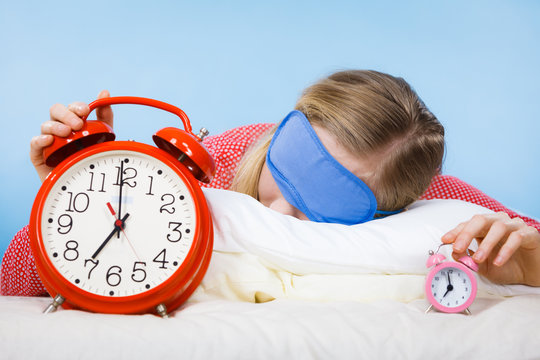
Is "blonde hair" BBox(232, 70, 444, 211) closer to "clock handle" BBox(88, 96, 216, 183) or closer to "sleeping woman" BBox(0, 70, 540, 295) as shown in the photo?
"sleeping woman" BBox(0, 70, 540, 295)

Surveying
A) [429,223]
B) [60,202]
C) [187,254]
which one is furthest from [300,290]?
[60,202]

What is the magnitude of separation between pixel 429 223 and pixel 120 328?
745 millimetres

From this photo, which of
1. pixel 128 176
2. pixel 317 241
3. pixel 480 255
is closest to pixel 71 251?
pixel 128 176

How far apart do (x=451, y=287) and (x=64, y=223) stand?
2.35ft

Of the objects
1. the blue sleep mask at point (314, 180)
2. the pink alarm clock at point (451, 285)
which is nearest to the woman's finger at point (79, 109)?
the blue sleep mask at point (314, 180)

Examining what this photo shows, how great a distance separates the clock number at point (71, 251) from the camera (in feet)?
2.64

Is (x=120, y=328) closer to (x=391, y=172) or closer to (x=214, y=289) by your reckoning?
(x=214, y=289)

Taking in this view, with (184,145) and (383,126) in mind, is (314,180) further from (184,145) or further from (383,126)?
(184,145)

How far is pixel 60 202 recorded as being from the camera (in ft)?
2.72

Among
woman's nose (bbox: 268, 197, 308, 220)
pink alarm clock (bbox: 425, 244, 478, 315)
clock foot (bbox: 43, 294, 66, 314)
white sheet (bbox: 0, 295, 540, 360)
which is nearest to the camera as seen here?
white sheet (bbox: 0, 295, 540, 360)

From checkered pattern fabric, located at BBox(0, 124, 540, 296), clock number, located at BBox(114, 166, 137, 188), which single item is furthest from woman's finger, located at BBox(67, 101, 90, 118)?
checkered pattern fabric, located at BBox(0, 124, 540, 296)

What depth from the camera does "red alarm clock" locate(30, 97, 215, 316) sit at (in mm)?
800

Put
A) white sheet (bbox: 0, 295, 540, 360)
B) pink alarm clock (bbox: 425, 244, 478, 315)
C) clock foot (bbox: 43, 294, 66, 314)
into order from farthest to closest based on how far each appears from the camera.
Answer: pink alarm clock (bbox: 425, 244, 478, 315) → clock foot (bbox: 43, 294, 66, 314) → white sheet (bbox: 0, 295, 540, 360)

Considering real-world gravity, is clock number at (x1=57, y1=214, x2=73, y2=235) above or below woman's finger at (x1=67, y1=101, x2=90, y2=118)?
below
